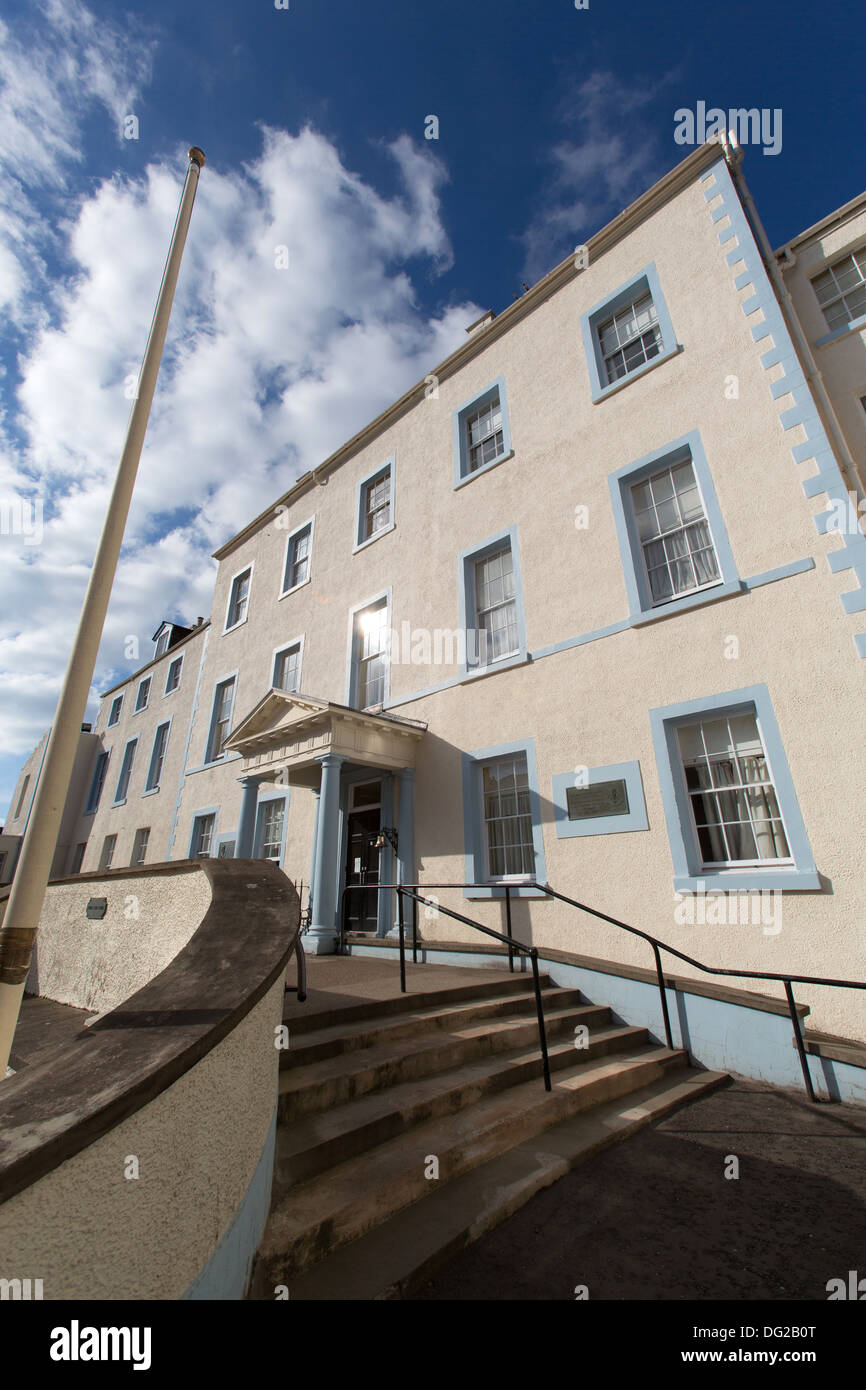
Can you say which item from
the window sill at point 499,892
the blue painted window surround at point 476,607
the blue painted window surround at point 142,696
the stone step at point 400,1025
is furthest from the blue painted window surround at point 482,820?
the blue painted window surround at point 142,696

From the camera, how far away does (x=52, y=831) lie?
2.97 m

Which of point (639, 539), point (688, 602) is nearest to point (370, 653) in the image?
point (639, 539)

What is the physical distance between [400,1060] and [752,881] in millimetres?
4172

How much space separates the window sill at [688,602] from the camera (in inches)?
281

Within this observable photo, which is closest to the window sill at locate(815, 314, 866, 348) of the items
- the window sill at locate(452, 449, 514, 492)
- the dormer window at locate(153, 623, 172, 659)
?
the window sill at locate(452, 449, 514, 492)

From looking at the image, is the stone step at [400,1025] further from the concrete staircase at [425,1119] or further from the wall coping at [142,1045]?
the wall coping at [142,1045]

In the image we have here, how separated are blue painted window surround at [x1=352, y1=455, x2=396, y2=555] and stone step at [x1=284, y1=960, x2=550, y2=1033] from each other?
9.32 meters

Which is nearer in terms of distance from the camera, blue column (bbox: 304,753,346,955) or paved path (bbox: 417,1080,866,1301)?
paved path (bbox: 417,1080,866,1301)

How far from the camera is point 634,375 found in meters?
9.00

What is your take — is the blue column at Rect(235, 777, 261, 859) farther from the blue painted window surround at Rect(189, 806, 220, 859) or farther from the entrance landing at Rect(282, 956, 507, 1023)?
the entrance landing at Rect(282, 956, 507, 1023)

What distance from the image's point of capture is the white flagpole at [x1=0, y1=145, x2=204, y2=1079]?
2621 mm

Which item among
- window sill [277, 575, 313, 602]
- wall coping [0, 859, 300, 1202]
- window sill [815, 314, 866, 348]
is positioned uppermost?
window sill [277, 575, 313, 602]

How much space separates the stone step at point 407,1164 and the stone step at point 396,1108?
0.18 feet
